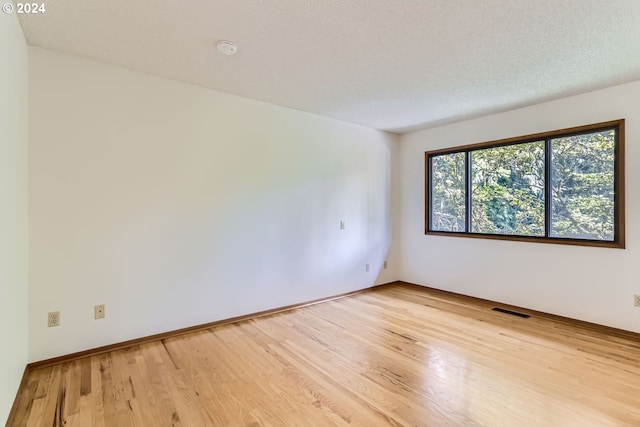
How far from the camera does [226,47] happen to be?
2307mm

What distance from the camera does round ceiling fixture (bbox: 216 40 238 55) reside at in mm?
2258

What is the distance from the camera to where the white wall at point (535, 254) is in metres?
2.98

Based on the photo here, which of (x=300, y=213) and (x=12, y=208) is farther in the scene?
(x=300, y=213)

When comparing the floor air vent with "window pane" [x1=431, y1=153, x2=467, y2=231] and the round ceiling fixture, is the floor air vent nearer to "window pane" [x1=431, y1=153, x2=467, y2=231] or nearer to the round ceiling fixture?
"window pane" [x1=431, y1=153, x2=467, y2=231]

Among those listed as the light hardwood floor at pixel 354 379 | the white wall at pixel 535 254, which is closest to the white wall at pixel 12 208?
the light hardwood floor at pixel 354 379

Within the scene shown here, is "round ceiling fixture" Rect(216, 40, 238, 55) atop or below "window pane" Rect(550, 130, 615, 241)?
atop

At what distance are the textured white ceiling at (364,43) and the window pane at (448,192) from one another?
1271mm

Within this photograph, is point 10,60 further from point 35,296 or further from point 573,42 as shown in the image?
point 573,42

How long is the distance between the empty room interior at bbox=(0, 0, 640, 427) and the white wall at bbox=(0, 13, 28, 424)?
0.03m

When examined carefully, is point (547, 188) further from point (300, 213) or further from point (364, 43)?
point (300, 213)

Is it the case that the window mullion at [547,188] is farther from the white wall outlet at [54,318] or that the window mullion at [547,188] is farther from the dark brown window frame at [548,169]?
the white wall outlet at [54,318]

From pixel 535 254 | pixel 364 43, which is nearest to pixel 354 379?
pixel 364 43

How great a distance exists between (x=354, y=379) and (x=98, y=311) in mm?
2136

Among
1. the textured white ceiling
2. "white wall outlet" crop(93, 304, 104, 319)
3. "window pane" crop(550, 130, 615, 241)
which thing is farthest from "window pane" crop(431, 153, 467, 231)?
"white wall outlet" crop(93, 304, 104, 319)
